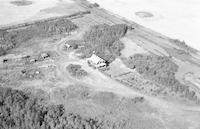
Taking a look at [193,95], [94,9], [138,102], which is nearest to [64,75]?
[138,102]

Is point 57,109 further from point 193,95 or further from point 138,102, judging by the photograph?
point 193,95

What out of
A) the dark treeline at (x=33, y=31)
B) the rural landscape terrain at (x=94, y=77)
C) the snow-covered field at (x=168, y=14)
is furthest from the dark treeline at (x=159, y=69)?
the dark treeline at (x=33, y=31)

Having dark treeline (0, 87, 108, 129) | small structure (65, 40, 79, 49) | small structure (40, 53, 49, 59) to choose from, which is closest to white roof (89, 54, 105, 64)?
small structure (65, 40, 79, 49)

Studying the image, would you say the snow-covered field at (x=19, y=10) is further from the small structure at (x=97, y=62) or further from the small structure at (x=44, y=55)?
the small structure at (x=97, y=62)

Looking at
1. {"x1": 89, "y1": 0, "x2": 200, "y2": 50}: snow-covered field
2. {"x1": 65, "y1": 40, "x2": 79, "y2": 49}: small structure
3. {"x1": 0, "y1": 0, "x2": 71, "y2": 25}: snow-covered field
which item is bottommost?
{"x1": 0, "y1": 0, "x2": 71, "y2": 25}: snow-covered field

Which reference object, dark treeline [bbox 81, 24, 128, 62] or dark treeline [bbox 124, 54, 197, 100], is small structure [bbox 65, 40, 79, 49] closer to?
dark treeline [bbox 81, 24, 128, 62]

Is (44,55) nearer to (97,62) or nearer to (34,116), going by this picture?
(97,62)

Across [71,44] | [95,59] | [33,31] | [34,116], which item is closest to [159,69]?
[95,59]
